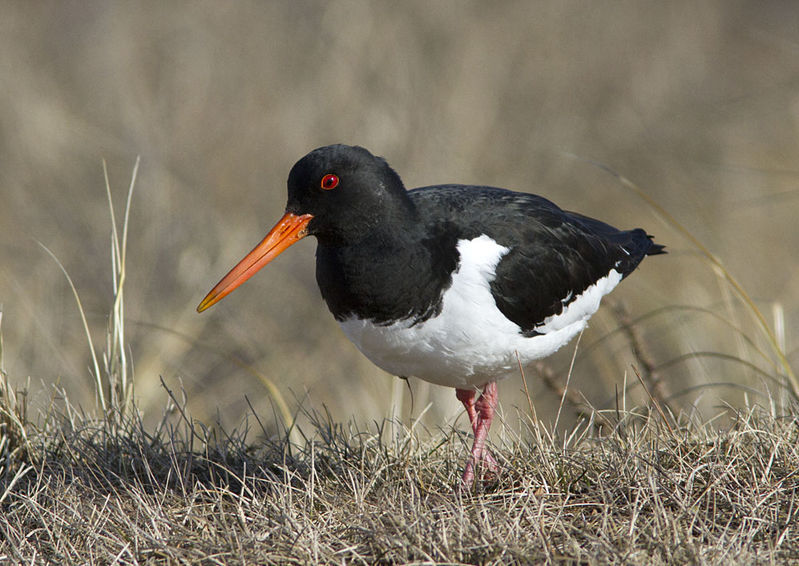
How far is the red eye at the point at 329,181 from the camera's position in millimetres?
3447

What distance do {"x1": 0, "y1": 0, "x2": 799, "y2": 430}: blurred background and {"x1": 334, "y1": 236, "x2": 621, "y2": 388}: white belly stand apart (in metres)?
3.14

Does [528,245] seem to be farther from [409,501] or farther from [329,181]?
[409,501]

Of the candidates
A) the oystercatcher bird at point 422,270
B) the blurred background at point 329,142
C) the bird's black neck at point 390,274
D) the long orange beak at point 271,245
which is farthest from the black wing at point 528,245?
the blurred background at point 329,142

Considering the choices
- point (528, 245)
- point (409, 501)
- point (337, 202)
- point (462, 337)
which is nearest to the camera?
point (409, 501)

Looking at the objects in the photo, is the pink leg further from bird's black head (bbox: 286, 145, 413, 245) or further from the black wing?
bird's black head (bbox: 286, 145, 413, 245)

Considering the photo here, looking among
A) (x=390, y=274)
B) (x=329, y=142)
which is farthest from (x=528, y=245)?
(x=329, y=142)

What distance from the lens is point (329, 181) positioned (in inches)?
136

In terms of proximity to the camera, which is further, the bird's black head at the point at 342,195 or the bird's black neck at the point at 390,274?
the bird's black head at the point at 342,195

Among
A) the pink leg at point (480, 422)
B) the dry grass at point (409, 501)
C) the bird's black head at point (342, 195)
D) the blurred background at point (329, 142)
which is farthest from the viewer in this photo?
the blurred background at point (329, 142)

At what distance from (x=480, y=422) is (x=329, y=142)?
5751 millimetres

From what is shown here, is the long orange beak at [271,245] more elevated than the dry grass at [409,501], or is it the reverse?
the long orange beak at [271,245]

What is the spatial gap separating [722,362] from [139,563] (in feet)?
18.1

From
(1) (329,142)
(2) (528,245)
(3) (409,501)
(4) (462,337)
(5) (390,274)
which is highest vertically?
(1) (329,142)

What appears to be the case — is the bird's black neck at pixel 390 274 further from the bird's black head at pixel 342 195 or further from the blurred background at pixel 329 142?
the blurred background at pixel 329 142
